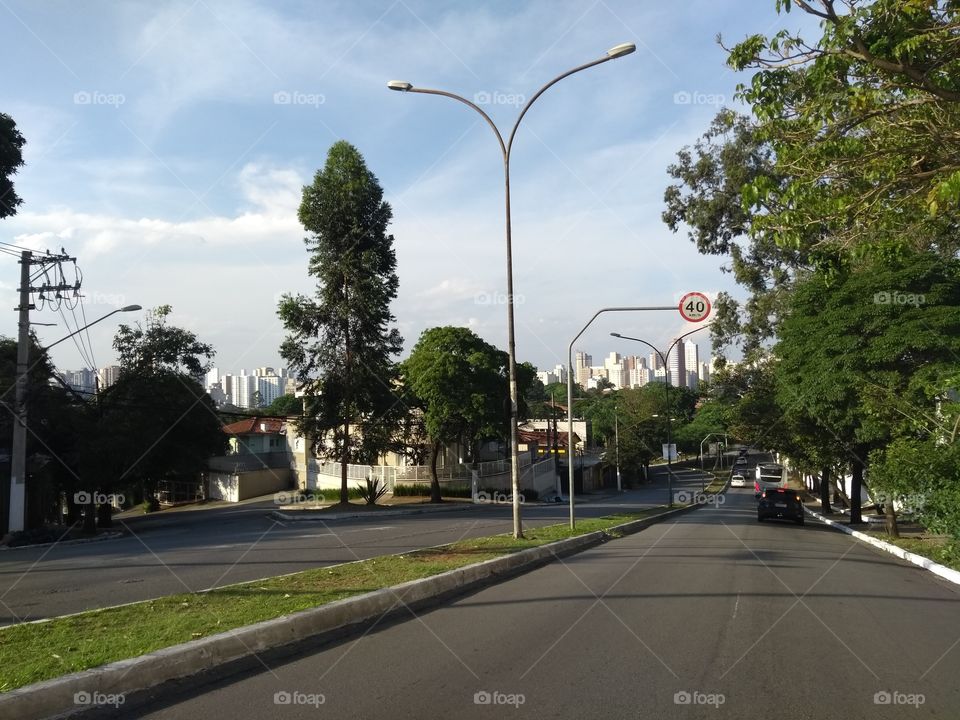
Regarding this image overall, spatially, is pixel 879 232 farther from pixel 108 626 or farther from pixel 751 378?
pixel 751 378

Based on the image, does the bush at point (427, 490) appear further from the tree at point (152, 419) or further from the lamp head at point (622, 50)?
the lamp head at point (622, 50)

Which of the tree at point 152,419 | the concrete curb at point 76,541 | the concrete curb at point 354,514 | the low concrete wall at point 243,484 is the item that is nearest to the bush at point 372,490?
the concrete curb at point 354,514

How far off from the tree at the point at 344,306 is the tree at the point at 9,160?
15436mm

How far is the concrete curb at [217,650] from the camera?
5.21 meters

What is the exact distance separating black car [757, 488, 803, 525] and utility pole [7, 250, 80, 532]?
24.7m

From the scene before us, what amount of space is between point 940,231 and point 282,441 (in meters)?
54.6

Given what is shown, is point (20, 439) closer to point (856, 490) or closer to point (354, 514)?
point (354, 514)

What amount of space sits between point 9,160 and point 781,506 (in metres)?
26.8

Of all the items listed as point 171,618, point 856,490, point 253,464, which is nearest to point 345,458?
point 856,490

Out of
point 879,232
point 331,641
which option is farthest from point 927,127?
point 331,641

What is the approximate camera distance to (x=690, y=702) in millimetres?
5504

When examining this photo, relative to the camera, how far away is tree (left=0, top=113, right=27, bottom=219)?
19547 mm

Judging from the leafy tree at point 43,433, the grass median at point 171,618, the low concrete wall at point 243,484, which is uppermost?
the leafy tree at point 43,433

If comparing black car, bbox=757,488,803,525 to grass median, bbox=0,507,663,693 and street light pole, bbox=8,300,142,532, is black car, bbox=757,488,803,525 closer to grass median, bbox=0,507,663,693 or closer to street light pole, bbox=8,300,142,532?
grass median, bbox=0,507,663,693
